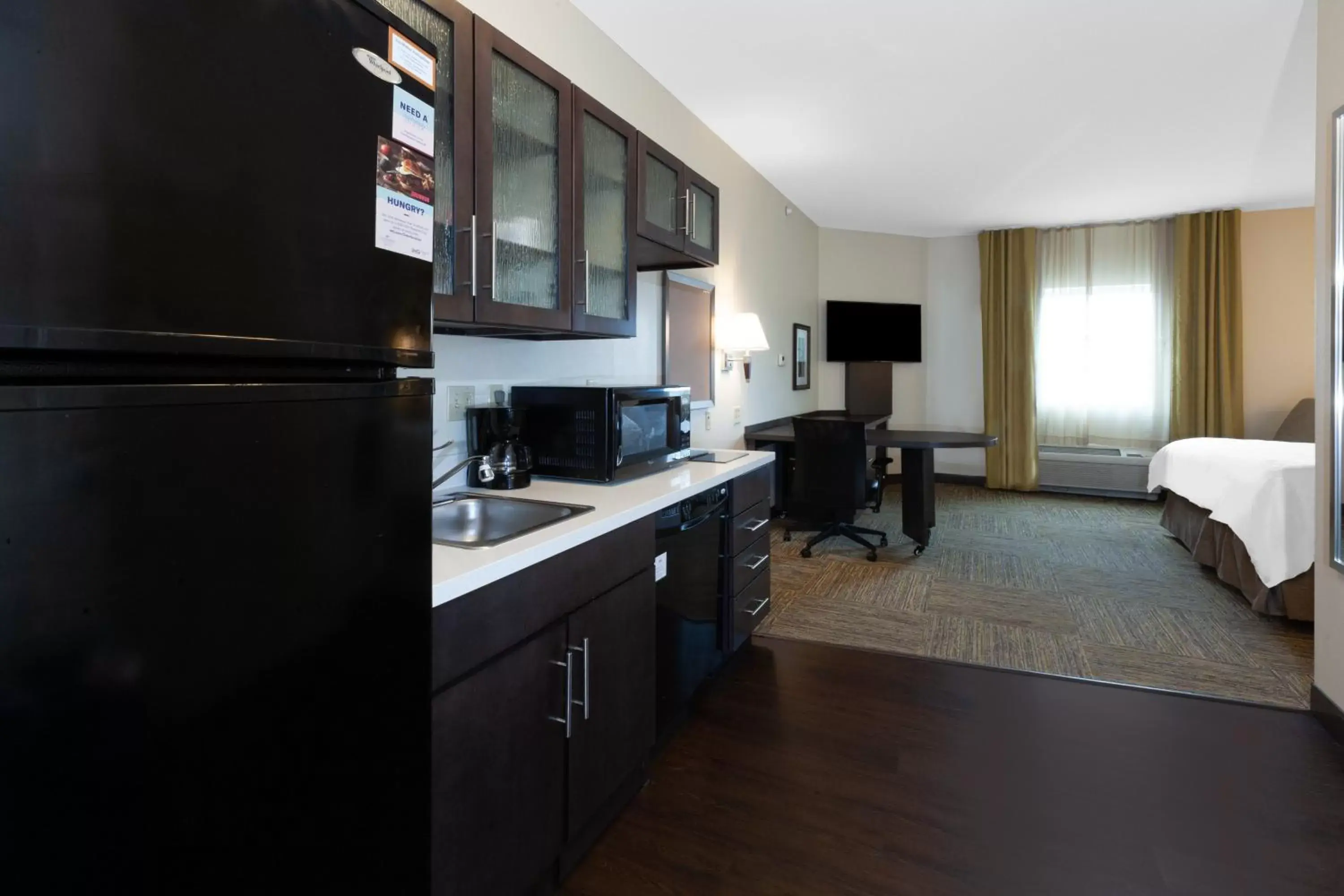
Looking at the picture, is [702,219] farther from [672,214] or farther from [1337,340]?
[1337,340]

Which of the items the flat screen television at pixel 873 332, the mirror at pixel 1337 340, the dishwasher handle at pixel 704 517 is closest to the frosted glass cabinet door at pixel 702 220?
the dishwasher handle at pixel 704 517

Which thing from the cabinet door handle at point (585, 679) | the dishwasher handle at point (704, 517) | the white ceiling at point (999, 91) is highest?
the white ceiling at point (999, 91)

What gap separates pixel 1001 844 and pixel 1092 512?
4876 mm

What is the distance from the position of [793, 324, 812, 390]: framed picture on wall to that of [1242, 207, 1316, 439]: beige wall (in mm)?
3701

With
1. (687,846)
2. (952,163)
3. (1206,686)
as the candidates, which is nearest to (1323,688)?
(1206,686)

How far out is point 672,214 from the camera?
257 cm

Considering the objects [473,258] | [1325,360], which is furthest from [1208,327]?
[473,258]

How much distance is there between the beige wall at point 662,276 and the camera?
7.48 feet

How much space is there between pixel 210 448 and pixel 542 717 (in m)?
0.96

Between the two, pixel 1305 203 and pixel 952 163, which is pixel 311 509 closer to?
pixel 952 163

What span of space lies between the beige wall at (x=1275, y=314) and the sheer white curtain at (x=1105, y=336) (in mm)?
590

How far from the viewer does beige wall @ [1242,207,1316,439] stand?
5852 mm

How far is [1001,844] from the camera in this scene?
171cm

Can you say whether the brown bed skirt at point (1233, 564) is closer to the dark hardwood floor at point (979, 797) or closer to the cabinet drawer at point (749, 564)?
the dark hardwood floor at point (979, 797)
